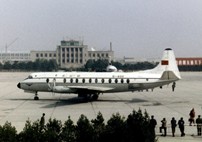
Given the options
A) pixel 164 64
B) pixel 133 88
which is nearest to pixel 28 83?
pixel 133 88

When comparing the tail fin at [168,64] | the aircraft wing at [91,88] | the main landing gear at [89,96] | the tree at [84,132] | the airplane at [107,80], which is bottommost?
the main landing gear at [89,96]

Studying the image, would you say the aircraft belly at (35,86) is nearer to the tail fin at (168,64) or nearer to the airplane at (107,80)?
the airplane at (107,80)

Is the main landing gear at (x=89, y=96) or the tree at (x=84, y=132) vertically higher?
the tree at (x=84, y=132)

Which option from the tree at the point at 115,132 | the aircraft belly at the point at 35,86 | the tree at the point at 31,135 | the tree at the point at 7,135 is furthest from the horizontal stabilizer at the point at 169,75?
the tree at the point at 7,135

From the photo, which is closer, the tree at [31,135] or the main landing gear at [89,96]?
the tree at [31,135]

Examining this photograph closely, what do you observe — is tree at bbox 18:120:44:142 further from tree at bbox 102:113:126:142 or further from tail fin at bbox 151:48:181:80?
tail fin at bbox 151:48:181:80

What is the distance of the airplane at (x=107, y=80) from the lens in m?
37.6

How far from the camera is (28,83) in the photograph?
39.6m

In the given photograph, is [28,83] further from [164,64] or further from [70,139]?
[70,139]

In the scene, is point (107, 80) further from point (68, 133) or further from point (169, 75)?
point (68, 133)

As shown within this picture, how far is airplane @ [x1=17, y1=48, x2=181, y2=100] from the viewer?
3758cm

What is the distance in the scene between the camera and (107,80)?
38.3m

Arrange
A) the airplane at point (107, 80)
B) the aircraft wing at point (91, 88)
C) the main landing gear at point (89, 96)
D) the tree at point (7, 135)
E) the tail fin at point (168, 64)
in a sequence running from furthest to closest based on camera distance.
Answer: the main landing gear at point (89, 96), the tail fin at point (168, 64), the airplane at point (107, 80), the aircraft wing at point (91, 88), the tree at point (7, 135)

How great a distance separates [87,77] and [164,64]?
358 inches
